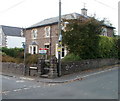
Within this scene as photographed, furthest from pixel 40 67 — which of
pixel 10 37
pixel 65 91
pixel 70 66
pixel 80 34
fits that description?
pixel 10 37

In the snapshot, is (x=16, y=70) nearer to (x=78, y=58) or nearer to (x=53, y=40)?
(x=78, y=58)

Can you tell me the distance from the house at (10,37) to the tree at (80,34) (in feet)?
108

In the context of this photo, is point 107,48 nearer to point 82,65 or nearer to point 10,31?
point 82,65

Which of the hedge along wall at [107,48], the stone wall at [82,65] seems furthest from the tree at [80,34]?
the hedge along wall at [107,48]

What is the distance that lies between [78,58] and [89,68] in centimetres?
174

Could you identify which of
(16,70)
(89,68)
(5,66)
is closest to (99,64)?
(89,68)

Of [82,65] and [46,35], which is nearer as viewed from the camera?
[82,65]

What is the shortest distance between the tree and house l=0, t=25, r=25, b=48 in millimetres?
32787

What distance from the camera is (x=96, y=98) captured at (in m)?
8.13

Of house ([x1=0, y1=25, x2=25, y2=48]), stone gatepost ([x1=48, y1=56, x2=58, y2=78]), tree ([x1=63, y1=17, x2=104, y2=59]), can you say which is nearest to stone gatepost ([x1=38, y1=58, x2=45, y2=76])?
stone gatepost ([x1=48, y1=56, x2=58, y2=78])

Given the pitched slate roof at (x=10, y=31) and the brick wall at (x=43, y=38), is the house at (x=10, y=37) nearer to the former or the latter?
the pitched slate roof at (x=10, y=31)

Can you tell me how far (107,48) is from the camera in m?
24.5

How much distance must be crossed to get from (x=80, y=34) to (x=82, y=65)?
342 cm

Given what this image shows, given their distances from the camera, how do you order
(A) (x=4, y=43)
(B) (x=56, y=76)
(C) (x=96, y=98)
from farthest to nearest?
1. (A) (x=4, y=43)
2. (B) (x=56, y=76)
3. (C) (x=96, y=98)
